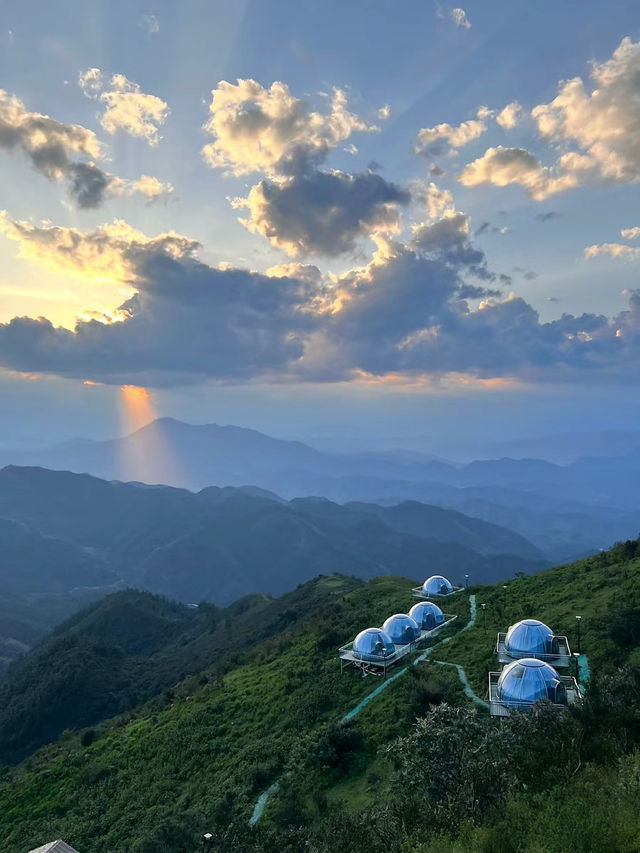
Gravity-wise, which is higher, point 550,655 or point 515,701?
point 515,701

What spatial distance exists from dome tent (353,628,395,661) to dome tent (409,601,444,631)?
7.27 metres

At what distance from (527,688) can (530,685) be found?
23 cm

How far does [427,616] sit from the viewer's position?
159ft

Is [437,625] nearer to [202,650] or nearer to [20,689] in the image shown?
[202,650]

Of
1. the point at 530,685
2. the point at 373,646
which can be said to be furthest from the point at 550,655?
the point at 373,646

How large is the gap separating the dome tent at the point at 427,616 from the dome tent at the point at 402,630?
8.62ft

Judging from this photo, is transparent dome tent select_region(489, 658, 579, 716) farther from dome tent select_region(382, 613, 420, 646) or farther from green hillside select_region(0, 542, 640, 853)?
dome tent select_region(382, 613, 420, 646)

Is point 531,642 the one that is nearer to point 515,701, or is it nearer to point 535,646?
point 535,646

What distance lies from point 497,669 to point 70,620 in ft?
551

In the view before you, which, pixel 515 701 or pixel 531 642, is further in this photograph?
pixel 531 642

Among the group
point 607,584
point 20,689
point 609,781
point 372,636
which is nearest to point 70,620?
point 20,689

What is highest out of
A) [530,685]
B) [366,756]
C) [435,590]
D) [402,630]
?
[530,685]

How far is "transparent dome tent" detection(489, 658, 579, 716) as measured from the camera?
2784 centimetres

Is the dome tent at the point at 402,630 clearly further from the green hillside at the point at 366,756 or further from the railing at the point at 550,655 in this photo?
the railing at the point at 550,655
